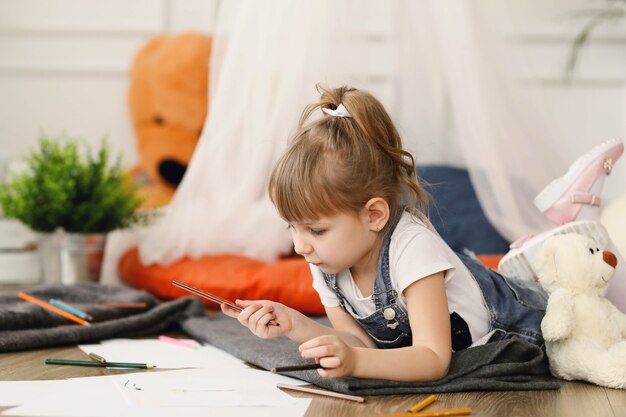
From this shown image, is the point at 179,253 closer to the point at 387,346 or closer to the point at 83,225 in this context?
the point at 83,225

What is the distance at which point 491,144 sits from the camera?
2299mm

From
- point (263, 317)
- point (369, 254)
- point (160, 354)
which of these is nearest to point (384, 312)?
point (369, 254)

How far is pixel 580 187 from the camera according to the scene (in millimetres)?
1597

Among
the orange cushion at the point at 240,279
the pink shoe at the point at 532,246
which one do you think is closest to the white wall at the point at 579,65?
the orange cushion at the point at 240,279

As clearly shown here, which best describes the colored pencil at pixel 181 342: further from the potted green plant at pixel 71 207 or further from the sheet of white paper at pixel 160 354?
the potted green plant at pixel 71 207

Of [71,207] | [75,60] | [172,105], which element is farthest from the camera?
[75,60]

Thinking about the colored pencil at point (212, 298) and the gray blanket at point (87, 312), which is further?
the gray blanket at point (87, 312)

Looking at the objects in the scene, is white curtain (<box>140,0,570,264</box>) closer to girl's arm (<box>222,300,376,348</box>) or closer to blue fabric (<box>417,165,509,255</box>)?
blue fabric (<box>417,165,509,255</box>)

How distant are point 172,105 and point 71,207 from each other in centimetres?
68

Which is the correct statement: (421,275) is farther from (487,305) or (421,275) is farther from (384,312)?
(487,305)

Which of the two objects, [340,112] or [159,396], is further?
[340,112]

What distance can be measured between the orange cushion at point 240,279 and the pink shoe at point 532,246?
560 millimetres

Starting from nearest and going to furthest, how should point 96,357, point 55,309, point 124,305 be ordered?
point 96,357, point 55,309, point 124,305

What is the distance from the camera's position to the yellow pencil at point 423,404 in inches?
43.3
